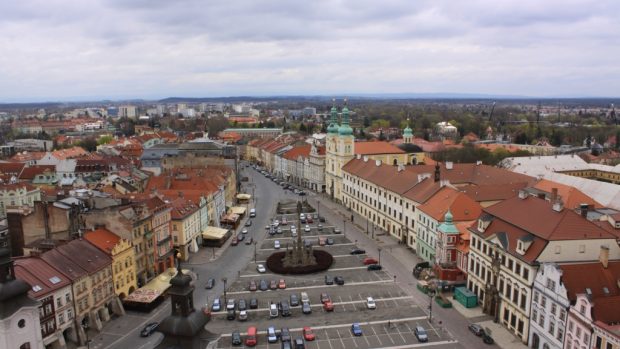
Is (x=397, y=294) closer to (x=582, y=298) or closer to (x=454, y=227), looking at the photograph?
(x=454, y=227)

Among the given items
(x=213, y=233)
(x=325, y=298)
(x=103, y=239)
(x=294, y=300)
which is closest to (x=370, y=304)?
(x=325, y=298)

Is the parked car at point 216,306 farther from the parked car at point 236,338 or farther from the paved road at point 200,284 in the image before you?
the parked car at point 236,338

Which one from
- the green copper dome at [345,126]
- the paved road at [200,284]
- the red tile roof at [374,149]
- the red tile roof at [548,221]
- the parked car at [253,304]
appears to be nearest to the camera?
the red tile roof at [548,221]

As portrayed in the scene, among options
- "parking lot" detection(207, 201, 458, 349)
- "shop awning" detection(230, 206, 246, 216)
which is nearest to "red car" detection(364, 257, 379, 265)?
"parking lot" detection(207, 201, 458, 349)

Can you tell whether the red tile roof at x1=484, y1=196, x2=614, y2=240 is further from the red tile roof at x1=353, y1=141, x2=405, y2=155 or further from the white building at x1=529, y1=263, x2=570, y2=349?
the red tile roof at x1=353, y1=141, x2=405, y2=155

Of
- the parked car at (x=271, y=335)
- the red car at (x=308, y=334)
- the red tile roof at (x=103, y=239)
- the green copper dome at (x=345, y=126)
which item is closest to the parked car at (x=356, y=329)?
the red car at (x=308, y=334)

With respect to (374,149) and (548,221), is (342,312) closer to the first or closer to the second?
(548,221)
